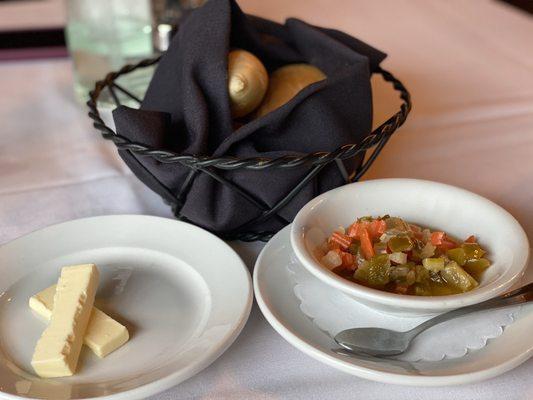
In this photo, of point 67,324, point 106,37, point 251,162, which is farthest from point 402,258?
point 106,37

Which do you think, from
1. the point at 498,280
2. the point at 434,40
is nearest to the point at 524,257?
the point at 498,280

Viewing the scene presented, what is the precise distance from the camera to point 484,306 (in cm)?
46

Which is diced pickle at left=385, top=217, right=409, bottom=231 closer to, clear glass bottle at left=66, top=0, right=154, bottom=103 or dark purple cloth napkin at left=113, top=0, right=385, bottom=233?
dark purple cloth napkin at left=113, top=0, right=385, bottom=233

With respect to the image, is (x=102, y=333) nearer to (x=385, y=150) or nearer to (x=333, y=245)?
Answer: (x=333, y=245)

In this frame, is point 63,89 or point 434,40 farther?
point 434,40

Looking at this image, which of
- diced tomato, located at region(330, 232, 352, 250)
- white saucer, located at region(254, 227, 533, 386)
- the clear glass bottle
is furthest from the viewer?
the clear glass bottle

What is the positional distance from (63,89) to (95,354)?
0.56 meters

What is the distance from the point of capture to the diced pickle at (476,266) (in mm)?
486

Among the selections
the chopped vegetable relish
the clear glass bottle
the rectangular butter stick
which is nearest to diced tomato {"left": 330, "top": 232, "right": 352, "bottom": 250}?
the chopped vegetable relish

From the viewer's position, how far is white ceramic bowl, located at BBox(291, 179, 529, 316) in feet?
1.41

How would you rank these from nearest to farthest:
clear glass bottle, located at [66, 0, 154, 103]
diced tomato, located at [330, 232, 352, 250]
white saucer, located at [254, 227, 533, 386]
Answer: white saucer, located at [254, 227, 533, 386] → diced tomato, located at [330, 232, 352, 250] → clear glass bottle, located at [66, 0, 154, 103]

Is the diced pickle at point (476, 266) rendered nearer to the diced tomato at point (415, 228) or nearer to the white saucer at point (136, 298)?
the diced tomato at point (415, 228)

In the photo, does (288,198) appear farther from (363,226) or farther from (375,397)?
(375,397)

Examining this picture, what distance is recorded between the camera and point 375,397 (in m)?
0.44
